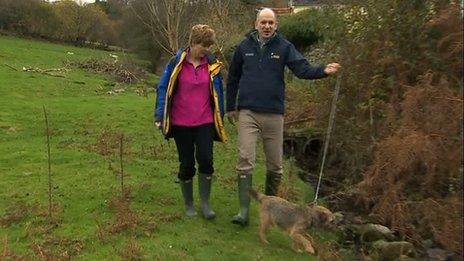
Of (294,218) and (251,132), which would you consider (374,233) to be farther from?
(251,132)

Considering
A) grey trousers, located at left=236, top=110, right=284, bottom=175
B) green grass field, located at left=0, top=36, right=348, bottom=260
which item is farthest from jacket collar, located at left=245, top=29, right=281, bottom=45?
green grass field, located at left=0, top=36, right=348, bottom=260

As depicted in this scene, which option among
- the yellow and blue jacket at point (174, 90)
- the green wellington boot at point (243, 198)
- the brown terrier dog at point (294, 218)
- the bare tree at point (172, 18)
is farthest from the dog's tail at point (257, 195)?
the bare tree at point (172, 18)

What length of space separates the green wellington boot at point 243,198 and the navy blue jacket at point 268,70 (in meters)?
0.84

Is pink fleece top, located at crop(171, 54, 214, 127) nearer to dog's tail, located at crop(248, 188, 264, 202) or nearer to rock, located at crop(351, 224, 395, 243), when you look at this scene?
dog's tail, located at crop(248, 188, 264, 202)

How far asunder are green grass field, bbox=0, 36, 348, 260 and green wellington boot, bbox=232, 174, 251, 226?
0.11 metres

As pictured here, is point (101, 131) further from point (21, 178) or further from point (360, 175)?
point (360, 175)

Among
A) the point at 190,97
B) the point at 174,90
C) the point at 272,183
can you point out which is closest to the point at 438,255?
the point at 272,183

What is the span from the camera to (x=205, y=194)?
6.83 m

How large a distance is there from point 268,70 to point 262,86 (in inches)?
7.9

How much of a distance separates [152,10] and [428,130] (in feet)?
89.9

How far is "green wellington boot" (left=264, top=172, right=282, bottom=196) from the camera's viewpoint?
6.90 metres

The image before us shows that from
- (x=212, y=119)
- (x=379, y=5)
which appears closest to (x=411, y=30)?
(x=379, y=5)

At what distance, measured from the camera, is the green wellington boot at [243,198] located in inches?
257

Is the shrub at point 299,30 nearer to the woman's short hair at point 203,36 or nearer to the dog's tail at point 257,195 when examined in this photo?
the woman's short hair at point 203,36
